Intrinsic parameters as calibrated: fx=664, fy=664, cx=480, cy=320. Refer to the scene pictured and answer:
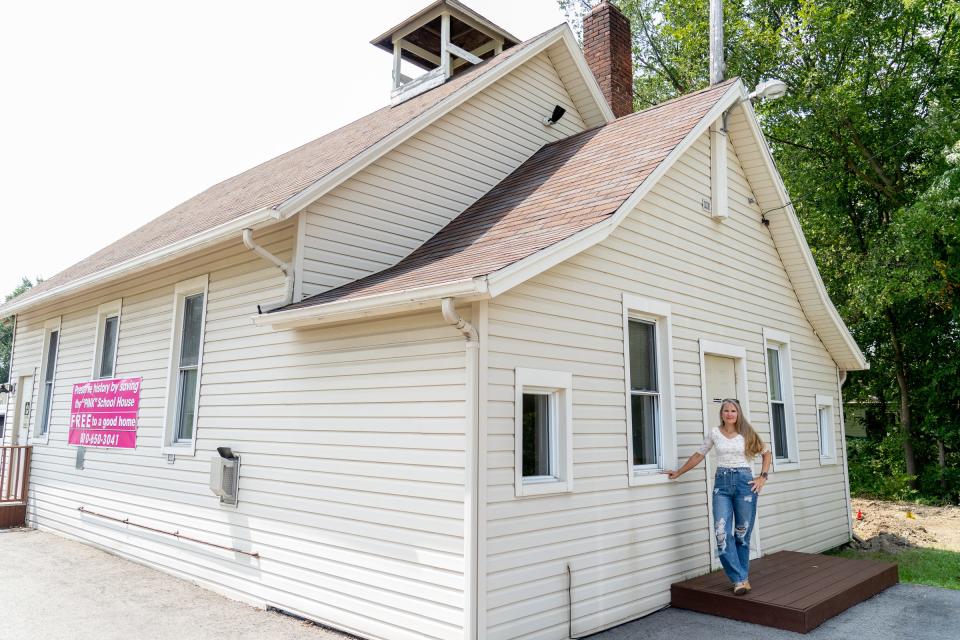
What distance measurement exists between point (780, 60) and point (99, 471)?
19448mm

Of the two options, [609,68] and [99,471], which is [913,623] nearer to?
[609,68]

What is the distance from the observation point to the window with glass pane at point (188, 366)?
330 inches

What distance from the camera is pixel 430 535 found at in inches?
202

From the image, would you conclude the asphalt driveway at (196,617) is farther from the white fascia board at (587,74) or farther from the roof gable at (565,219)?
the white fascia board at (587,74)

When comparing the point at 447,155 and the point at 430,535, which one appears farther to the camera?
the point at 447,155

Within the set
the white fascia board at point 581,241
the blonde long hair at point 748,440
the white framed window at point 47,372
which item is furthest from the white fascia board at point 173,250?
the blonde long hair at point 748,440

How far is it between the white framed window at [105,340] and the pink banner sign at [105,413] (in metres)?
0.26

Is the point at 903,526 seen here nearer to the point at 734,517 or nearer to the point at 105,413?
the point at 734,517

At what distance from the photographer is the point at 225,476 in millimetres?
7102

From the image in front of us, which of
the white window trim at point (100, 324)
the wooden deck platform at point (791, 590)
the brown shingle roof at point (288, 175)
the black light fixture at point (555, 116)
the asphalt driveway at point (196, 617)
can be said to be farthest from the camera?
the black light fixture at point (555, 116)

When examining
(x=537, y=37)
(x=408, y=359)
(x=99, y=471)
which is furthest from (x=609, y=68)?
(x=99, y=471)

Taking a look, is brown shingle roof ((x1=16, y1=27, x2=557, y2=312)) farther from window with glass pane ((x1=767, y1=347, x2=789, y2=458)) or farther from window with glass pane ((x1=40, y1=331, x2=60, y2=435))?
window with glass pane ((x1=767, y1=347, x2=789, y2=458))


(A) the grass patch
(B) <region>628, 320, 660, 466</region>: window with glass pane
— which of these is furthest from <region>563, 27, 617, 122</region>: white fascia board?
(A) the grass patch

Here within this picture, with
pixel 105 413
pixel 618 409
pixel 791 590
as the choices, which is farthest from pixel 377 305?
pixel 105 413
